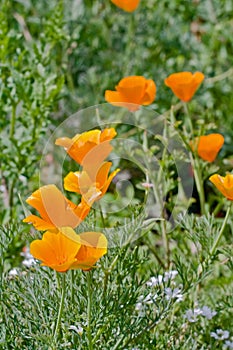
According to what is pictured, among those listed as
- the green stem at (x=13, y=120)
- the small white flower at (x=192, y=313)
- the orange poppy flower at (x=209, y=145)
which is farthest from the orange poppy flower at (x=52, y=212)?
the green stem at (x=13, y=120)

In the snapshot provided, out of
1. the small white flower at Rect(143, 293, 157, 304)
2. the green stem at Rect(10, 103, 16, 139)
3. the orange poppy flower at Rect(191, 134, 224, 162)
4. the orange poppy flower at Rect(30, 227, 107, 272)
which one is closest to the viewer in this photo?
the orange poppy flower at Rect(30, 227, 107, 272)

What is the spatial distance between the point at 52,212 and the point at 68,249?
0.08 meters

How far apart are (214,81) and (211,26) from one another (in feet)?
1.20

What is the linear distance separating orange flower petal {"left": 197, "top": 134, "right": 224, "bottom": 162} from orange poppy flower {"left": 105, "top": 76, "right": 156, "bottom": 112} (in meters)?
0.19

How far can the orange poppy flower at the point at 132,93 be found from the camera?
6.00 feet

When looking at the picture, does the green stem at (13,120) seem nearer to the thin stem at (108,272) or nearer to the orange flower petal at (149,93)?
the orange flower petal at (149,93)

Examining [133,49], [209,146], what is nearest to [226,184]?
[209,146]

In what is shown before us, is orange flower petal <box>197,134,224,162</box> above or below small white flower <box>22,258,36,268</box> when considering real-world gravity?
above

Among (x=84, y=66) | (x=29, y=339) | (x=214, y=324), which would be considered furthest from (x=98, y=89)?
(x=29, y=339)

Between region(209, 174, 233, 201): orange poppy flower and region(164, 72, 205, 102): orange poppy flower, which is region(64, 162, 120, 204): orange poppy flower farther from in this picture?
region(164, 72, 205, 102): orange poppy flower

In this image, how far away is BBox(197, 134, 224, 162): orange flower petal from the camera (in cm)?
196

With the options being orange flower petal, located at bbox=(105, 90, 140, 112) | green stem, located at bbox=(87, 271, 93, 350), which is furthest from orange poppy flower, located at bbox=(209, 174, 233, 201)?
orange flower petal, located at bbox=(105, 90, 140, 112)

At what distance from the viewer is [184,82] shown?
A: 199 centimetres

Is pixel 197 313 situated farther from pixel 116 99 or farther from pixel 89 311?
pixel 116 99
